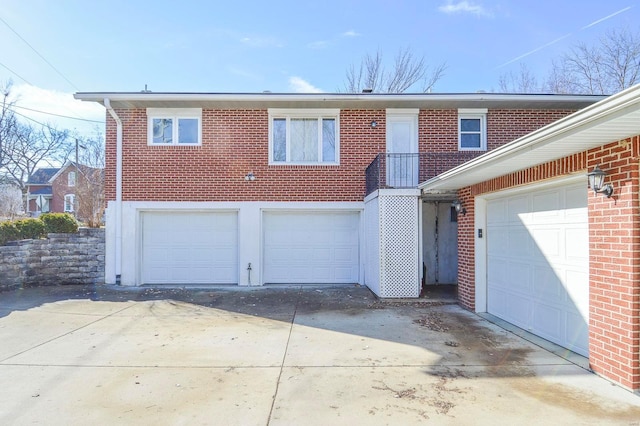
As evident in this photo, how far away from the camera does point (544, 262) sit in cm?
564

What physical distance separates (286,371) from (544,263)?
4038mm

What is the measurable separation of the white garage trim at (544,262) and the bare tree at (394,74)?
14599mm

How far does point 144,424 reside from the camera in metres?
3.27

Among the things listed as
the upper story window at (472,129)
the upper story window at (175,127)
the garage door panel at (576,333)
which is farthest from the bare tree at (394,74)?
the garage door panel at (576,333)

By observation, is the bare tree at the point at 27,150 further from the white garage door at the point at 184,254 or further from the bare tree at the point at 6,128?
the white garage door at the point at 184,254

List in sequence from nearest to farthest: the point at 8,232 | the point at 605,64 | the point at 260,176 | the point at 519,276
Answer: the point at 519,276 < the point at 8,232 < the point at 260,176 < the point at 605,64

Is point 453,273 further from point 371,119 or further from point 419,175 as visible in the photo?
point 371,119

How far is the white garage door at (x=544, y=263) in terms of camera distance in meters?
4.93

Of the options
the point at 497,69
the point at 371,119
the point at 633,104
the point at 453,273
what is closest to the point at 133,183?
the point at 371,119

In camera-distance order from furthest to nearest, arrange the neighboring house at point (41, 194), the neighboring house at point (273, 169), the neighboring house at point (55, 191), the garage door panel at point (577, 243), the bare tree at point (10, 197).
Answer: the neighboring house at point (41, 194) → the neighboring house at point (55, 191) → the bare tree at point (10, 197) → the neighboring house at point (273, 169) → the garage door panel at point (577, 243)

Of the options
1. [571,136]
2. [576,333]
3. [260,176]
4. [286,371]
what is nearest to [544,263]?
[576,333]

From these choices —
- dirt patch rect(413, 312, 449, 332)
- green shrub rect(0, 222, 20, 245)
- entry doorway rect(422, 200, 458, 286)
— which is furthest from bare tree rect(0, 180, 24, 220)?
dirt patch rect(413, 312, 449, 332)

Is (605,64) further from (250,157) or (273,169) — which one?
(250,157)

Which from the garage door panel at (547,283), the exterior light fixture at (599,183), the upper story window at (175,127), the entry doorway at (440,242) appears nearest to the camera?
the exterior light fixture at (599,183)
